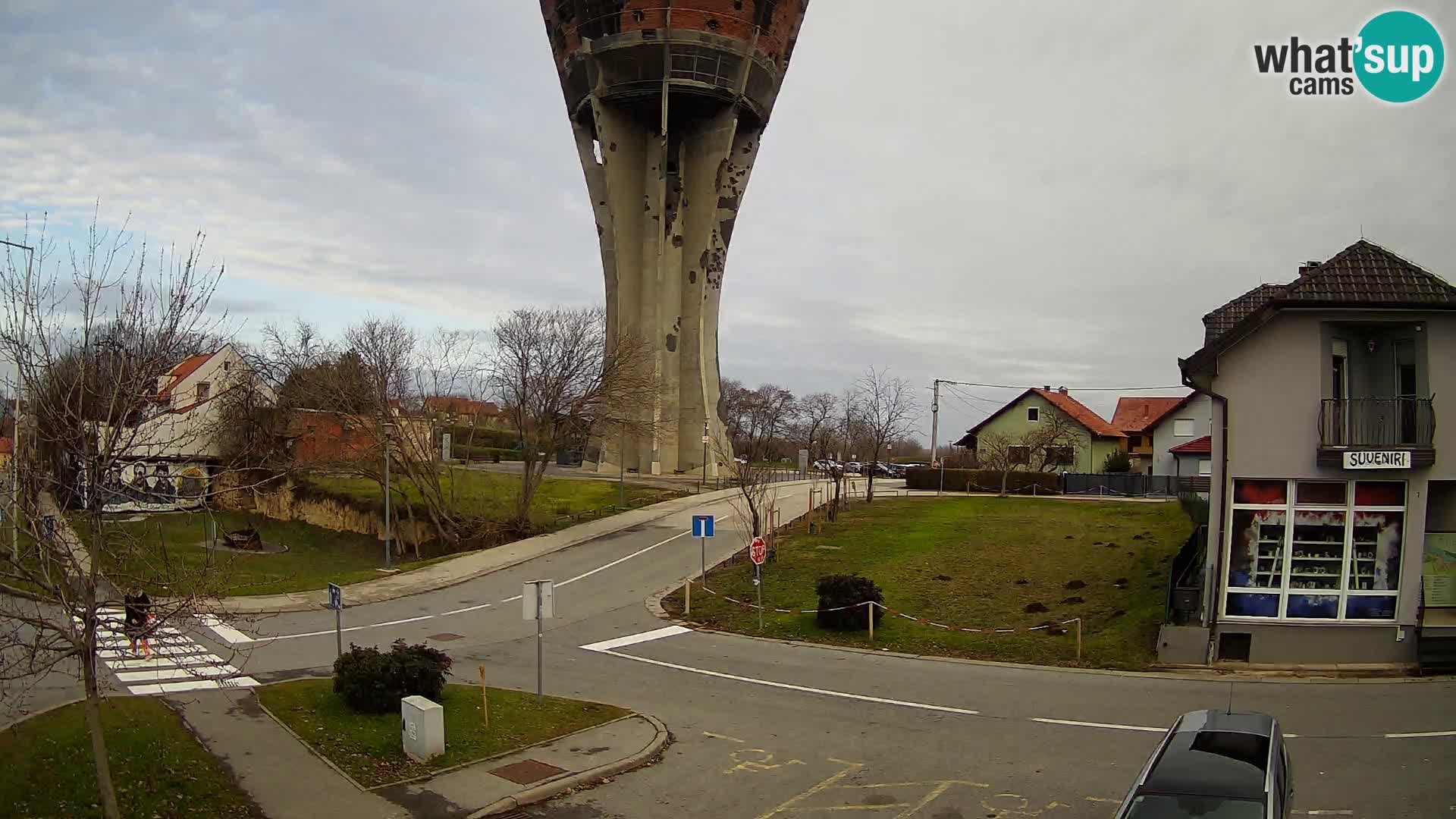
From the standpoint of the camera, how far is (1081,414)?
239 feet

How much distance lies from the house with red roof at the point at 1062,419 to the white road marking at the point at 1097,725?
5544 cm

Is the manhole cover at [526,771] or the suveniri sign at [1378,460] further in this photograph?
the suveniri sign at [1378,460]

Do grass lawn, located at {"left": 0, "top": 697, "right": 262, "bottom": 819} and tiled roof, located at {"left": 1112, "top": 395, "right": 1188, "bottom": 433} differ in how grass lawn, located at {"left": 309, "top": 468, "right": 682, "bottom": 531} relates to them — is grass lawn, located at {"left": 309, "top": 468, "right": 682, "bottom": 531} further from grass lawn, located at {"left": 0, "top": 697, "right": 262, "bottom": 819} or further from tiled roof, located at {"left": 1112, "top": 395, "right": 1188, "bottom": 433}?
tiled roof, located at {"left": 1112, "top": 395, "right": 1188, "bottom": 433}

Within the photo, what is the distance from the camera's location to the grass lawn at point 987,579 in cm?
2014

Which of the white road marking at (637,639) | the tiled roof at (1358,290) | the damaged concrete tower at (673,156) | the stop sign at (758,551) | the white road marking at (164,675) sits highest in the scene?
the damaged concrete tower at (673,156)

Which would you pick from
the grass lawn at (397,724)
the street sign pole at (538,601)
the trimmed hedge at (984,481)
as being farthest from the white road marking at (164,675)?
the trimmed hedge at (984,481)

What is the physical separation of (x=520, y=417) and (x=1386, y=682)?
3011 cm

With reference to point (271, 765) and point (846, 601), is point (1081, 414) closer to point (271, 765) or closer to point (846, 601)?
point (846, 601)

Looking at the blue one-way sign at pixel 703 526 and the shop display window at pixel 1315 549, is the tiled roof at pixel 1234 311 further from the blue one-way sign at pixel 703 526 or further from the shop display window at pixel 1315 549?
the blue one-way sign at pixel 703 526

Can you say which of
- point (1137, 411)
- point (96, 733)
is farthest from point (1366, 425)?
point (1137, 411)

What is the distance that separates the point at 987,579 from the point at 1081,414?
50774 mm

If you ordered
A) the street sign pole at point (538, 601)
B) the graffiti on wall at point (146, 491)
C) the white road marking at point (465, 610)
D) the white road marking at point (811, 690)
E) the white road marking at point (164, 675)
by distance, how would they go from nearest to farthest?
the graffiti on wall at point (146, 491), the street sign pole at point (538, 601), the white road marking at point (811, 690), the white road marking at point (164, 675), the white road marking at point (465, 610)

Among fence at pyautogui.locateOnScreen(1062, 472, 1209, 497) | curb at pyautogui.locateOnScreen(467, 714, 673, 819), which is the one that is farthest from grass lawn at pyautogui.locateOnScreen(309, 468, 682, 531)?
curb at pyautogui.locateOnScreen(467, 714, 673, 819)

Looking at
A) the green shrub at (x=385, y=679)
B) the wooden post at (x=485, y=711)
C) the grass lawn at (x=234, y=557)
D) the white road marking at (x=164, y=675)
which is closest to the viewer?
the grass lawn at (x=234, y=557)
